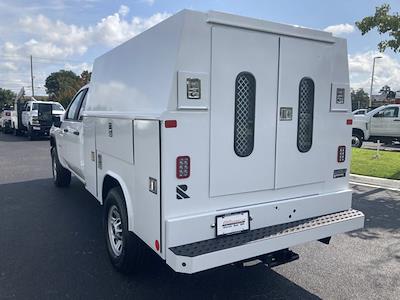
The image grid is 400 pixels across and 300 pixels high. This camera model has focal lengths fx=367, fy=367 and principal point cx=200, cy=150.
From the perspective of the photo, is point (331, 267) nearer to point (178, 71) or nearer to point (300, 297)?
point (300, 297)

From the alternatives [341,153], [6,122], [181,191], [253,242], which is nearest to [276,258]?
[253,242]

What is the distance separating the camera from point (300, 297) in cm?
348

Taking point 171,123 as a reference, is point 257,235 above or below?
below

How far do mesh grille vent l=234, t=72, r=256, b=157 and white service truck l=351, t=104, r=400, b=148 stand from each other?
1510 centimetres

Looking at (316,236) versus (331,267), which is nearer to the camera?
(316,236)

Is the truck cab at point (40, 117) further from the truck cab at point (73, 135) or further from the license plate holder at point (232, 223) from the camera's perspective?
the license plate holder at point (232, 223)

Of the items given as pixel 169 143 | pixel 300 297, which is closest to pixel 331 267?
pixel 300 297

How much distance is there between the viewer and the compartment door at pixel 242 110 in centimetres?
317

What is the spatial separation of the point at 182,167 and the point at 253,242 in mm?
867

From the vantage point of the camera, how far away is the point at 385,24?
8953 mm

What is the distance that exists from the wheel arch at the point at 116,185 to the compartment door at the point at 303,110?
146 cm

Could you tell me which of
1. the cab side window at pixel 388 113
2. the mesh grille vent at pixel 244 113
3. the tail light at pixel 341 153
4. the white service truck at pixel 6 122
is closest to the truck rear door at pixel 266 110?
the mesh grille vent at pixel 244 113

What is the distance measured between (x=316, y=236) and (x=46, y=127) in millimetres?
20602

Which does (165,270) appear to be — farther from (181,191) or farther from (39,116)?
(39,116)
